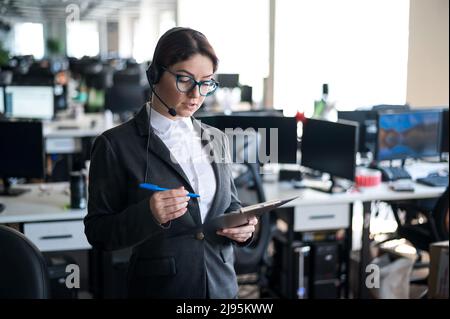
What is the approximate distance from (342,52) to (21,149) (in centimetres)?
197

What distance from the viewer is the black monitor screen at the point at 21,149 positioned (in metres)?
2.80

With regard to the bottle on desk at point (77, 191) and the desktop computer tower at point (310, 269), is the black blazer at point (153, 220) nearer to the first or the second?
the bottle on desk at point (77, 191)

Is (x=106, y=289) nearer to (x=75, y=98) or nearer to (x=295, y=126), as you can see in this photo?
(x=295, y=126)

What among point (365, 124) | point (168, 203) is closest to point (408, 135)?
point (365, 124)

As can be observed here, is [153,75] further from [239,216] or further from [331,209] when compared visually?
[331,209]

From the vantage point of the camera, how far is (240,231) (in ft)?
4.32

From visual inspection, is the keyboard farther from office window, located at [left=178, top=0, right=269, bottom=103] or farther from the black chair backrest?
office window, located at [left=178, top=0, right=269, bottom=103]

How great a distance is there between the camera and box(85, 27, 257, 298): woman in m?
1.25

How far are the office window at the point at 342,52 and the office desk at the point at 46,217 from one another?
3.80ft

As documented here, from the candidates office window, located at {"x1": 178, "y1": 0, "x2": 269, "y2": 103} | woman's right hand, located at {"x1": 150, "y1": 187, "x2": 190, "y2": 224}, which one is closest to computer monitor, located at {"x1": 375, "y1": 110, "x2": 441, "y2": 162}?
office window, located at {"x1": 178, "y1": 0, "x2": 269, "y2": 103}

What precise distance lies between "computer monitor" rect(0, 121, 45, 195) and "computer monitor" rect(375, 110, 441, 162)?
1.87m

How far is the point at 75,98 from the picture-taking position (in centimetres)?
674

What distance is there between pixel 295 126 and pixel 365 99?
1.08 m

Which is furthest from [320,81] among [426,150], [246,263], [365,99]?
[246,263]
